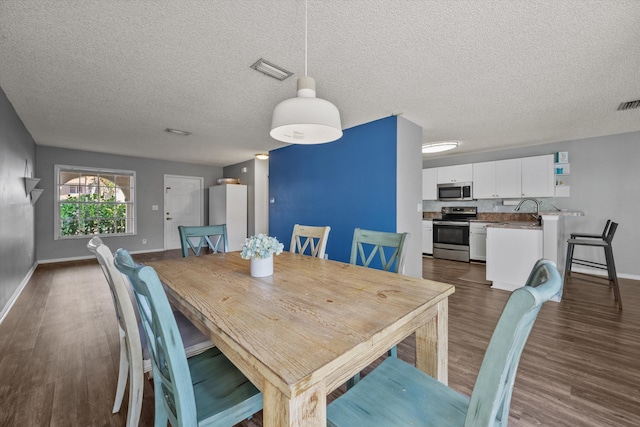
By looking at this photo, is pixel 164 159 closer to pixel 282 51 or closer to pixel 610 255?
pixel 282 51

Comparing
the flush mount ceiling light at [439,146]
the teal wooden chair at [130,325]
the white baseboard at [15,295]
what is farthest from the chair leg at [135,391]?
the flush mount ceiling light at [439,146]

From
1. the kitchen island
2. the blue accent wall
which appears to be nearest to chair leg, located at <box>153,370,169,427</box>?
the blue accent wall

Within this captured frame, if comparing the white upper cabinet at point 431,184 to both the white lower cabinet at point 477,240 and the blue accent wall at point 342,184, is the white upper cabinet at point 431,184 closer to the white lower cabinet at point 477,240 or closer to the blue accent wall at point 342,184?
the white lower cabinet at point 477,240

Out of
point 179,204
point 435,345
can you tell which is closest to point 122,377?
point 435,345

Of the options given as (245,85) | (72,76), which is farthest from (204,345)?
(72,76)

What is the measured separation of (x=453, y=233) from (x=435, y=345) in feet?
16.0

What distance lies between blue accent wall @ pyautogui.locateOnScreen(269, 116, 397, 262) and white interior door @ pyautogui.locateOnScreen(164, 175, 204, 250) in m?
3.28

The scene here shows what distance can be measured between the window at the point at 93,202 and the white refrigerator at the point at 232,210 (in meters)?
1.93

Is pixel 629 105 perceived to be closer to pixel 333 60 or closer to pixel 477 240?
pixel 477 240

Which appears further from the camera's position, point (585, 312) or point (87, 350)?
point (585, 312)

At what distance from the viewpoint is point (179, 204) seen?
23.1 ft

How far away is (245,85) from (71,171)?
540 cm

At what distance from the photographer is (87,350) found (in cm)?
216

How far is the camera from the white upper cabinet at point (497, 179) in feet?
16.5
